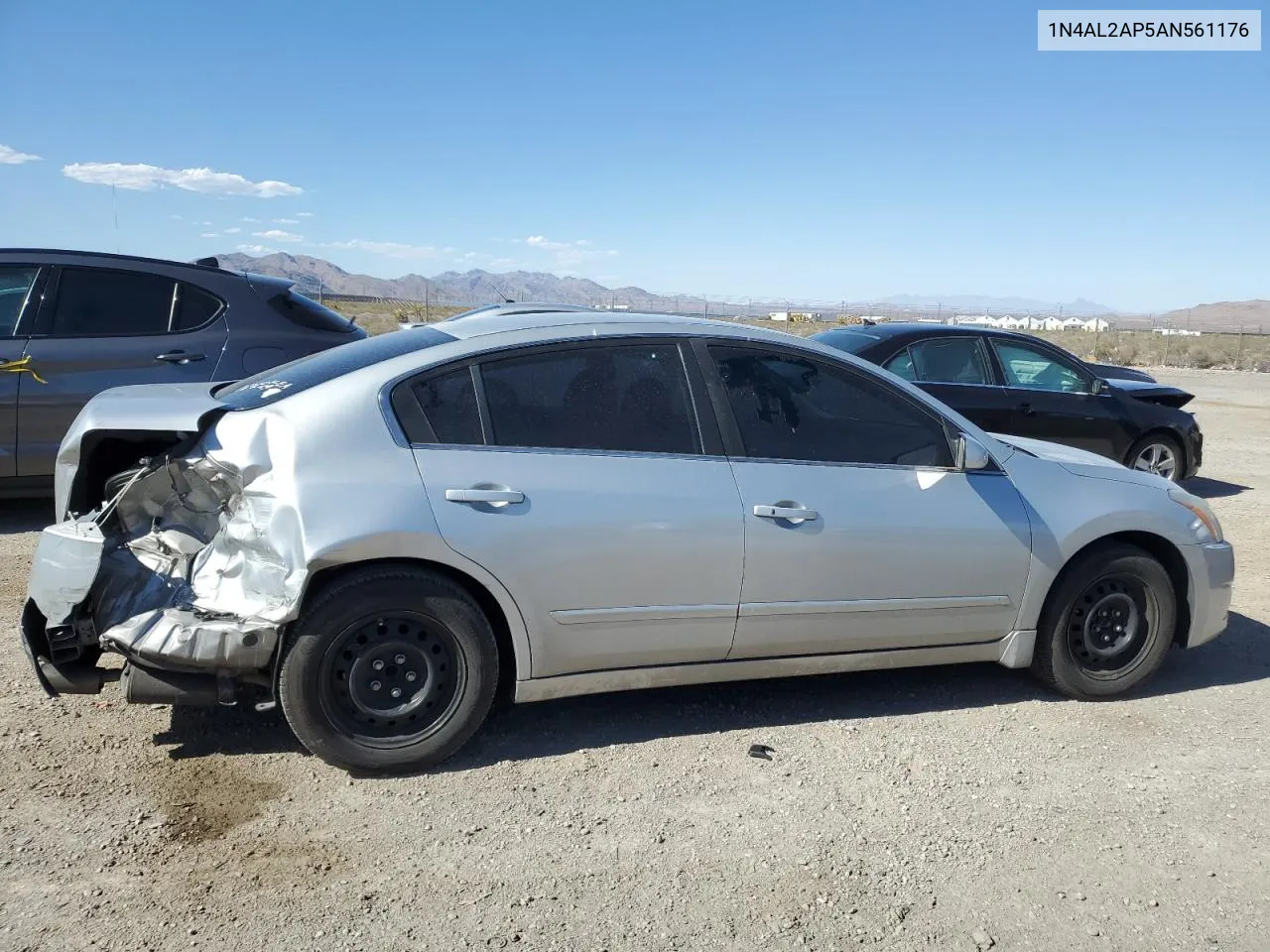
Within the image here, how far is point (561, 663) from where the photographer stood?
395 cm

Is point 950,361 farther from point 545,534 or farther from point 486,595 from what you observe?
point 486,595

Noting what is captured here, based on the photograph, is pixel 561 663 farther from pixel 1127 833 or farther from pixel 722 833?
pixel 1127 833

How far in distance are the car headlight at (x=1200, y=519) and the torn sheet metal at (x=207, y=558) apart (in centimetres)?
391

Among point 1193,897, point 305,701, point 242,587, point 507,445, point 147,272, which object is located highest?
point 147,272

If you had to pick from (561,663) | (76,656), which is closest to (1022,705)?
(561,663)

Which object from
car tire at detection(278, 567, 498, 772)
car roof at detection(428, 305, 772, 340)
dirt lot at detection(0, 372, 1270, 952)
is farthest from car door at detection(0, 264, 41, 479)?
car tire at detection(278, 567, 498, 772)

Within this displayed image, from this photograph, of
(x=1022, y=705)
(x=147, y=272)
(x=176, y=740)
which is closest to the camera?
(x=176, y=740)

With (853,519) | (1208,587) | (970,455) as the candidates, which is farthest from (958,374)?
(853,519)

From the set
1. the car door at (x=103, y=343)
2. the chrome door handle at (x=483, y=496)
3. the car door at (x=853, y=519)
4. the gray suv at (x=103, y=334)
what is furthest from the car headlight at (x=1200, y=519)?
the car door at (x=103, y=343)

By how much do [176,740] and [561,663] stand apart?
1.52 m

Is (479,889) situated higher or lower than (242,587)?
lower

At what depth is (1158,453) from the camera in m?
9.89

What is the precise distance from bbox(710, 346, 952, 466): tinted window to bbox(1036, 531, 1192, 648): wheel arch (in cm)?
78

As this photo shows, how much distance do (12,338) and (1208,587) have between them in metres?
7.24
